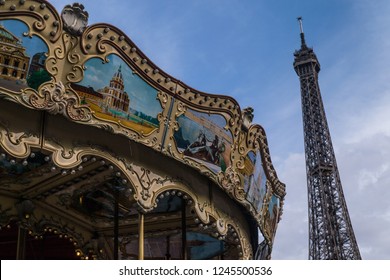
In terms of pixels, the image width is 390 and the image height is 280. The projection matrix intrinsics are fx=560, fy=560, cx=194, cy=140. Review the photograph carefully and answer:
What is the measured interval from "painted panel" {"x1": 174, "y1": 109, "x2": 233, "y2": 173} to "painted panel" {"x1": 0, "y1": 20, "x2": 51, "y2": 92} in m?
2.94

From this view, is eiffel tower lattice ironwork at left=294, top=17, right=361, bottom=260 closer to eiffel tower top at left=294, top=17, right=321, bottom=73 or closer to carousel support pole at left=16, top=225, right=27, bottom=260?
eiffel tower top at left=294, top=17, right=321, bottom=73

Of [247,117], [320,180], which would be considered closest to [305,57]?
[320,180]

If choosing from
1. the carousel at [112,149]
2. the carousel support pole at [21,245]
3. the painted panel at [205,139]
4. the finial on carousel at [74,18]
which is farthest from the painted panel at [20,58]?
the carousel support pole at [21,245]

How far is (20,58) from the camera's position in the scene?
27.8 ft

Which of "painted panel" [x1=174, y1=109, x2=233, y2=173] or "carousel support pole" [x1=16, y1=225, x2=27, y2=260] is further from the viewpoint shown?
"carousel support pole" [x1=16, y1=225, x2=27, y2=260]

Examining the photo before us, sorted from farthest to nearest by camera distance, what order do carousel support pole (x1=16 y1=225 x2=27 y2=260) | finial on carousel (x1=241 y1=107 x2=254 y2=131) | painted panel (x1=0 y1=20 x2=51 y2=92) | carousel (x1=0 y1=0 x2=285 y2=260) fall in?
carousel support pole (x1=16 y1=225 x2=27 y2=260)
finial on carousel (x1=241 y1=107 x2=254 y2=131)
carousel (x1=0 y1=0 x2=285 y2=260)
painted panel (x1=0 y1=20 x2=51 y2=92)

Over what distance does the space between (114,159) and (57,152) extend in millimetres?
1080

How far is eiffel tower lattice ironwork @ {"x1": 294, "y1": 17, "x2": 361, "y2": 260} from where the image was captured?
56.5 metres

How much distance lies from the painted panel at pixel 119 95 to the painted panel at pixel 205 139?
2.34ft

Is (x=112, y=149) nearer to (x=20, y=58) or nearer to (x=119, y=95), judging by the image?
(x=119, y=95)

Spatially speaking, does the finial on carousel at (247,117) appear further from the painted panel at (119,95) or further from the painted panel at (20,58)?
the painted panel at (20,58)

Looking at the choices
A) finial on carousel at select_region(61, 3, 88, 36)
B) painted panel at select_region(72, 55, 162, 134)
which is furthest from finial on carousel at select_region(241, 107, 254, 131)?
finial on carousel at select_region(61, 3, 88, 36)

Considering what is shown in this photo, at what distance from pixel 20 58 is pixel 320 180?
5379 centimetres
